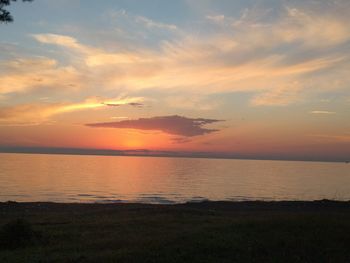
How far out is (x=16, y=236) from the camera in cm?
1560

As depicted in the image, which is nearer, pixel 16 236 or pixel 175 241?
pixel 175 241

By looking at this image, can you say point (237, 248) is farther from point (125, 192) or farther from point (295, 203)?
point (125, 192)

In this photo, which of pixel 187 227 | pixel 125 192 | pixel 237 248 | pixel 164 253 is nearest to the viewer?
pixel 164 253

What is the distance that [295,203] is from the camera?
116ft

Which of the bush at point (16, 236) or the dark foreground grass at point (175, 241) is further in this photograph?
the bush at point (16, 236)

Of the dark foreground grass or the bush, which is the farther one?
the bush

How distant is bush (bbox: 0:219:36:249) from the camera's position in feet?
50.0

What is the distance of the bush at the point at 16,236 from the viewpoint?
15.2m

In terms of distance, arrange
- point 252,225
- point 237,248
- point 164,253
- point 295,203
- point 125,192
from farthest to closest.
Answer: point 125,192
point 295,203
point 252,225
point 237,248
point 164,253

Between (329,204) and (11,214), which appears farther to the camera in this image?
(329,204)

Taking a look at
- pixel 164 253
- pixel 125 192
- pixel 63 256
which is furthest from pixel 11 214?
pixel 125 192

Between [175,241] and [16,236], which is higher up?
[175,241]

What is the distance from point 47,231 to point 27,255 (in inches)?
197

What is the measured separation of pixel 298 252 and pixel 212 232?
4.05 metres
